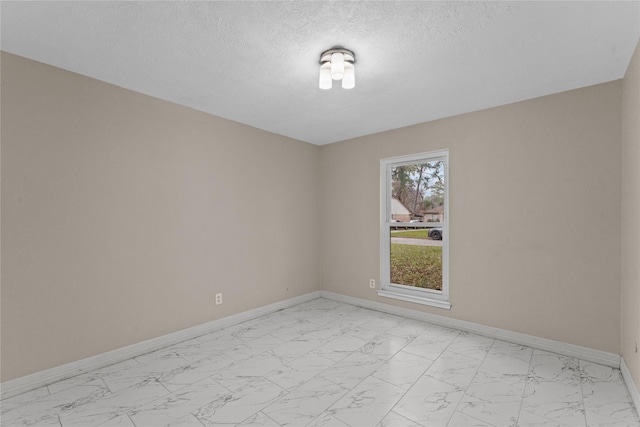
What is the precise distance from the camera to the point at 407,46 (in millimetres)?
2154

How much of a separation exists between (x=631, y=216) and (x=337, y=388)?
257 cm

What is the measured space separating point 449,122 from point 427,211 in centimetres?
112

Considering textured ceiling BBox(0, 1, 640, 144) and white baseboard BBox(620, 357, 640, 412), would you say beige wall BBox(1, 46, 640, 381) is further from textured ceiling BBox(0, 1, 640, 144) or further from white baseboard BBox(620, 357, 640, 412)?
textured ceiling BBox(0, 1, 640, 144)

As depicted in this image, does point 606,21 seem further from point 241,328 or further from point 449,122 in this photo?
point 241,328

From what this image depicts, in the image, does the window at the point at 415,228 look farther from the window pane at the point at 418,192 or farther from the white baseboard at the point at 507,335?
the white baseboard at the point at 507,335

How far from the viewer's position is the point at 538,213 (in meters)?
3.01

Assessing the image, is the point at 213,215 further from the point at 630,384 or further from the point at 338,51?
the point at 630,384

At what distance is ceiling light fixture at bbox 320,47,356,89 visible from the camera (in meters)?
2.18

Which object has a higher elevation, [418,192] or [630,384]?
[418,192]

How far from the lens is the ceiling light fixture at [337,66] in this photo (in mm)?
2185

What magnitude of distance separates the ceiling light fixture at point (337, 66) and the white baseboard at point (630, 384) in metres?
2.94

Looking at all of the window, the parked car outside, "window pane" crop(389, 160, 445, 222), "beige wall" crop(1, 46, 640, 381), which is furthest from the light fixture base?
the parked car outside

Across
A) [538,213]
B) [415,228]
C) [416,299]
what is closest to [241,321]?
→ [416,299]

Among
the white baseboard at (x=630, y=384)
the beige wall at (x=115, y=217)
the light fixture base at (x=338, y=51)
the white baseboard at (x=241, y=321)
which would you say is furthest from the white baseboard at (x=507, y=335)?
the light fixture base at (x=338, y=51)
